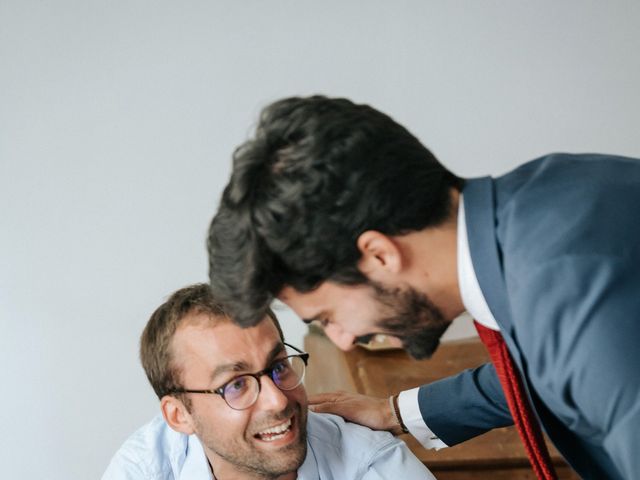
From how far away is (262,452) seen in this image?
1606 mm

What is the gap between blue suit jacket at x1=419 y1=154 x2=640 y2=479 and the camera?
97 centimetres

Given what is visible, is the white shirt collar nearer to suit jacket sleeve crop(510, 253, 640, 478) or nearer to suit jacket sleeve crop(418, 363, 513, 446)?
suit jacket sleeve crop(510, 253, 640, 478)

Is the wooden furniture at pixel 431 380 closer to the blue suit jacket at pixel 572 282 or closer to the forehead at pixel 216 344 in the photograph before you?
the forehead at pixel 216 344

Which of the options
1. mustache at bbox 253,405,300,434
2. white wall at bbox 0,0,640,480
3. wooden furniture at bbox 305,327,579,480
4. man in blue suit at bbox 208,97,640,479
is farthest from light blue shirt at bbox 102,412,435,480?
white wall at bbox 0,0,640,480

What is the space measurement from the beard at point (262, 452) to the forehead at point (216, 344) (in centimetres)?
12

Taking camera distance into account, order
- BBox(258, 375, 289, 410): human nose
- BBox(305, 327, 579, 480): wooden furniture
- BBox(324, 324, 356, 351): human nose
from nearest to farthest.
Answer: BBox(324, 324, 356, 351): human nose → BBox(258, 375, 289, 410): human nose → BBox(305, 327, 579, 480): wooden furniture

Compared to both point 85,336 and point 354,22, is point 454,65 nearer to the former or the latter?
point 354,22

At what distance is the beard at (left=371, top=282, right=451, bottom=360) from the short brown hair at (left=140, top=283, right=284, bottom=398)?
521 millimetres

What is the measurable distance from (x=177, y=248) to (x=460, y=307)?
1.71 meters

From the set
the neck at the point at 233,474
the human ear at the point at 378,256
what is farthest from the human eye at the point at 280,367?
the human ear at the point at 378,256

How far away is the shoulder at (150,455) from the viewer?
1778mm

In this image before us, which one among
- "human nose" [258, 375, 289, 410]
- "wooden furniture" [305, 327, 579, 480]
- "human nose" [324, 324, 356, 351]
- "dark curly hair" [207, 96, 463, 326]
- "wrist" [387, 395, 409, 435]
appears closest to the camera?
"dark curly hair" [207, 96, 463, 326]

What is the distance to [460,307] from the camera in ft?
3.93

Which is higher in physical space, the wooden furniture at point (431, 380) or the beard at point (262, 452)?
the beard at point (262, 452)
